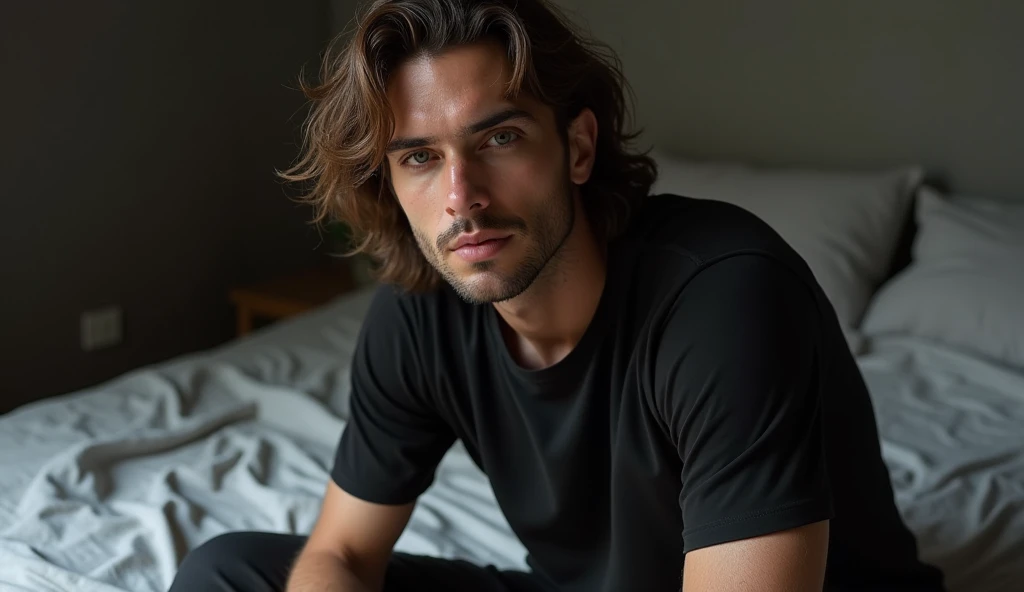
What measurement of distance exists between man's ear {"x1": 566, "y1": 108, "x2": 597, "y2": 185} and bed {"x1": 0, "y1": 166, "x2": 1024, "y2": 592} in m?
0.52

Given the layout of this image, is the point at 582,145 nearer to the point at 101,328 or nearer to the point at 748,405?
the point at 748,405

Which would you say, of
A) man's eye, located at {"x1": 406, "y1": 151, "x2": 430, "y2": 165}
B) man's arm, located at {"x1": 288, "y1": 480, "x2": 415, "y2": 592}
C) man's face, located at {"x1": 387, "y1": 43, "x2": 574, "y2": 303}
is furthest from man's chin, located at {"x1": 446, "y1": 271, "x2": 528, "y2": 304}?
man's arm, located at {"x1": 288, "y1": 480, "x2": 415, "y2": 592}

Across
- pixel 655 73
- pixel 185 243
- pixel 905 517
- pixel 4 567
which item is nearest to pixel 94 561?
pixel 4 567

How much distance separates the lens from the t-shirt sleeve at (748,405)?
85 centimetres

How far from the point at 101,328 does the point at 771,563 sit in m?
2.05

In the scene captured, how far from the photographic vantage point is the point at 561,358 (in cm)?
111

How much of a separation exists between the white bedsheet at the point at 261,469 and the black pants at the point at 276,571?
90 mm

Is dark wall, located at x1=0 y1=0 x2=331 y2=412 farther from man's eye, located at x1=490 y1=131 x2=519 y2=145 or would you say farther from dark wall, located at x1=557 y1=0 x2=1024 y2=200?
man's eye, located at x1=490 y1=131 x2=519 y2=145

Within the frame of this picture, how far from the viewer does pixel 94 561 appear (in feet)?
4.13

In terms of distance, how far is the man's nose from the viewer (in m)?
1.00

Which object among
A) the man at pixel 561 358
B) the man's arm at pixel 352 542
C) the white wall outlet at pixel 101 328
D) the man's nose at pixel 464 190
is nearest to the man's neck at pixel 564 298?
the man at pixel 561 358

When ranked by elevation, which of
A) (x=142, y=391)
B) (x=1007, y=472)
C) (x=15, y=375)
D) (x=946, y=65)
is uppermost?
(x=946, y=65)

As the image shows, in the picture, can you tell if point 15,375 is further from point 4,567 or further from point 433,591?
point 433,591

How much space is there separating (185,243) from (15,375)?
0.55 metres
